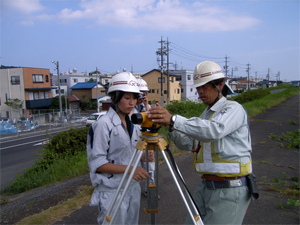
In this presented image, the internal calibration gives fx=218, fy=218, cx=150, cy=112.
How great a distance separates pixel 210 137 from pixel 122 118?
91 cm

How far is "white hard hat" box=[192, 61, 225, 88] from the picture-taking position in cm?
190

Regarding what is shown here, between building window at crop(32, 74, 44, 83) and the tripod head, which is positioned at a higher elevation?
building window at crop(32, 74, 44, 83)

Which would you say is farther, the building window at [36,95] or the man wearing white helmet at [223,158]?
the building window at [36,95]

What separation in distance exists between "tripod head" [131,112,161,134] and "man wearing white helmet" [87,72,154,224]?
34cm

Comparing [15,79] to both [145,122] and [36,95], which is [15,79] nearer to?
[36,95]

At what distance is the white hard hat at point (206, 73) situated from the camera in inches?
74.7

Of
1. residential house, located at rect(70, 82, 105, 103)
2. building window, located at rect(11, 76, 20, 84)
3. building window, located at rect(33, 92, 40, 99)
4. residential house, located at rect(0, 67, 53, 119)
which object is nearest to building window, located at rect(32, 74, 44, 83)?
residential house, located at rect(0, 67, 53, 119)

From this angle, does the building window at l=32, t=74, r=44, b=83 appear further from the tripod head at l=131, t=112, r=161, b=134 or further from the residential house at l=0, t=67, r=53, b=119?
the tripod head at l=131, t=112, r=161, b=134

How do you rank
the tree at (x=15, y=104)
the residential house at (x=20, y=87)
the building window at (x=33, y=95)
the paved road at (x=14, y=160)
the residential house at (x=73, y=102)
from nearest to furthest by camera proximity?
the paved road at (x=14, y=160), the tree at (x=15, y=104), the residential house at (x=20, y=87), the building window at (x=33, y=95), the residential house at (x=73, y=102)

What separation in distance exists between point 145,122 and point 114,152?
1.71 feet

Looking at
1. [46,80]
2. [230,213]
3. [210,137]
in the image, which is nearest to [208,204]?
[230,213]

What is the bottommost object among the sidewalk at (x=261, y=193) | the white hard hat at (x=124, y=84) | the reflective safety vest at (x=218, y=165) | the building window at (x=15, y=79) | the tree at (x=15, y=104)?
the sidewalk at (x=261, y=193)

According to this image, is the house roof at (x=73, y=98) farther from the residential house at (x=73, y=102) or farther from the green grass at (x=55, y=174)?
the green grass at (x=55, y=174)

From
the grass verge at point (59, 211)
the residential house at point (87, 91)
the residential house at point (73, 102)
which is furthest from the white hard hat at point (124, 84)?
the residential house at point (87, 91)
